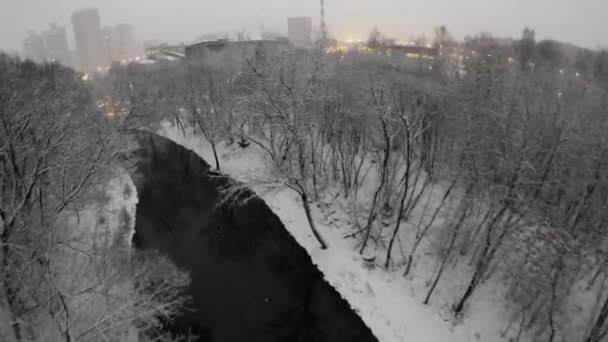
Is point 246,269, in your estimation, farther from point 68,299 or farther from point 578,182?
point 578,182

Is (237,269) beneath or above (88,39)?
beneath

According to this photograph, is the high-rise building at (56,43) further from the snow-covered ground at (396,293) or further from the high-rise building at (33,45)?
the snow-covered ground at (396,293)

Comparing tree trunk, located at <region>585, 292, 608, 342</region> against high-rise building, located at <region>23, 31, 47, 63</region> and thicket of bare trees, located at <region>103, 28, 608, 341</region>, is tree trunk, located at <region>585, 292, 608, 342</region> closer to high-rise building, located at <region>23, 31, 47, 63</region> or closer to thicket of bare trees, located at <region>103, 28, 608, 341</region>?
thicket of bare trees, located at <region>103, 28, 608, 341</region>

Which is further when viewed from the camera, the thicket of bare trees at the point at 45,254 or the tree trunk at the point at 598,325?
the tree trunk at the point at 598,325

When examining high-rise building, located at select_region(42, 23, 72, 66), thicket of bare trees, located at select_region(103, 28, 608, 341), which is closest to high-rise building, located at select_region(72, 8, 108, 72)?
high-rise building, located at select_region(42, 23, 72, 66)

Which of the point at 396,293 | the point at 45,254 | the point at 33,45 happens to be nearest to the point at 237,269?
the point at 396,293

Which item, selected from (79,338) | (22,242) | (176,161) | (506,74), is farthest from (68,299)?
(176,161)

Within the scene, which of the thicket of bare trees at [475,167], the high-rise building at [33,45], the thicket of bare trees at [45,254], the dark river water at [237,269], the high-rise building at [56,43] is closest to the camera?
the thicket of bare trees at [45,254]

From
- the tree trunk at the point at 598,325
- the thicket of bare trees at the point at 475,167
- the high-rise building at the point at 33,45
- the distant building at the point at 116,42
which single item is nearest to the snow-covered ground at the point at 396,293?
the thicket of bare trees at the point at 475,167

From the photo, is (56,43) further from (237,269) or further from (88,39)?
(237,269)
